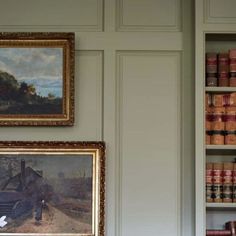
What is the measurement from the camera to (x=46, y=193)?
3.17 metres

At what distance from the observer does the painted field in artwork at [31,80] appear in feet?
10.5

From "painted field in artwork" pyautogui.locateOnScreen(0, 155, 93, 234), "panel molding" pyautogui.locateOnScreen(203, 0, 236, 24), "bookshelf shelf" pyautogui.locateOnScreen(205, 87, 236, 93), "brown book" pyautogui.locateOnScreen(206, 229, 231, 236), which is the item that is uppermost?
"panel molding" pyautogui.locateOnScreen(203, 0, 236, 24)

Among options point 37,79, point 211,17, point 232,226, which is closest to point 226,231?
point 232,226

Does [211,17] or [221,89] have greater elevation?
[211,17]

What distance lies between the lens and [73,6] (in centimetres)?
329

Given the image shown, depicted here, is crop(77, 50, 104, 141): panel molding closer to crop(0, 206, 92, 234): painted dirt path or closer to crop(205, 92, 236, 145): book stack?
crop(0, 206, 92, 234): painted dirt path

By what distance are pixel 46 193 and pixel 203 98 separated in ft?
3.54

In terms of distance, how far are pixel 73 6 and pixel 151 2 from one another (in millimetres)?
480

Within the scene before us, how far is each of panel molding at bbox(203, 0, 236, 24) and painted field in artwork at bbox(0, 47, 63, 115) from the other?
888mm

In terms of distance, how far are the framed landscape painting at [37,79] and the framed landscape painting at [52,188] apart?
17 centimetres

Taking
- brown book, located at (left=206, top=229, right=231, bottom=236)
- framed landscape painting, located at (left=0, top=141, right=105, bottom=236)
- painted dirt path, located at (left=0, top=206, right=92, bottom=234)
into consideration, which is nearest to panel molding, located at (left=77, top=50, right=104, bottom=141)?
framed landscape painting, located at (left=0, top=141, right=105, bottom=236)

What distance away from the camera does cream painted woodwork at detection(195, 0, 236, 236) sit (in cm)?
309

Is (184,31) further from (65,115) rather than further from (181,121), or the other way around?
Answer: (65,115)

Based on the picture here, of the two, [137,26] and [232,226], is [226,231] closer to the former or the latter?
[232,226]
